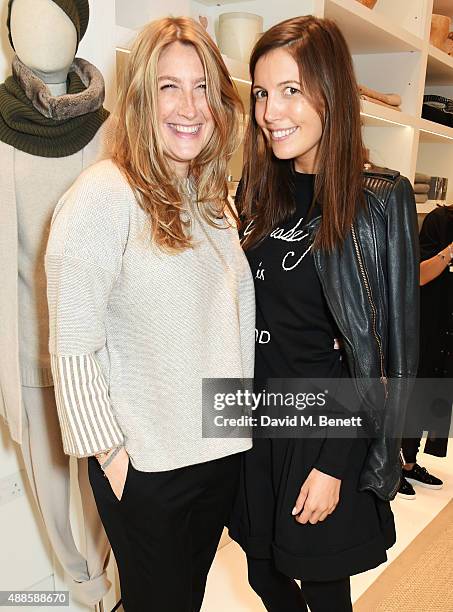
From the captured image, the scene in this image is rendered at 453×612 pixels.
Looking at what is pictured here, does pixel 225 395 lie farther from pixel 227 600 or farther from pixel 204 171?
pixel 227 600

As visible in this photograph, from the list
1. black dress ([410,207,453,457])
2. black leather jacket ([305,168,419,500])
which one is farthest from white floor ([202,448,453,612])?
black leather jacket ([305,168,419,500])

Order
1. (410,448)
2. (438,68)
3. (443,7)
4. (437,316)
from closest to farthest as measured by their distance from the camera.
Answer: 1. (437,316)
2. (410,448)
3. (438,68)
4. (443,7)

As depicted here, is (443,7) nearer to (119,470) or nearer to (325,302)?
(325,302)

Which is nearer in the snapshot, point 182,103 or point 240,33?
point 182,103

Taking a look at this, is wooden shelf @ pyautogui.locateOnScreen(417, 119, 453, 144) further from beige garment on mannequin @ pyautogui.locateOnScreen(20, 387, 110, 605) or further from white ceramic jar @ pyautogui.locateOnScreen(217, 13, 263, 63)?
beige garment on mannequin @ pyautogui.locateOnScreen(20, 387, 110, 605)

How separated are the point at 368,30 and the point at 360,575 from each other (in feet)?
6.53

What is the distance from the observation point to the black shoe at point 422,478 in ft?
8.44

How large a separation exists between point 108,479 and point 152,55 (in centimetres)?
73

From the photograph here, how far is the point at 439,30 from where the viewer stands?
9.30 feet

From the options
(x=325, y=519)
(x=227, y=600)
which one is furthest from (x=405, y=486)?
(x=325, y=519)

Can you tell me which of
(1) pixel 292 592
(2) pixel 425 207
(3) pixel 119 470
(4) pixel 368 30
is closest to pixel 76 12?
(3) pixel 119 470

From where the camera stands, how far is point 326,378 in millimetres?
1146

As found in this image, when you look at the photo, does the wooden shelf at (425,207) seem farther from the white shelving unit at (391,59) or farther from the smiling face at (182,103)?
the smiling face at (182,103)

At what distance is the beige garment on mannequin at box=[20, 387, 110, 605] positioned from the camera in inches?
51.1
